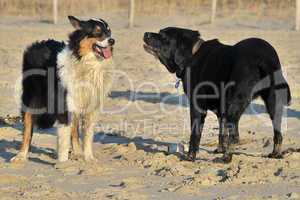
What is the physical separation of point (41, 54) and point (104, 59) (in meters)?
0.90

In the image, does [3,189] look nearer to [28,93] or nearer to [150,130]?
[28,93]

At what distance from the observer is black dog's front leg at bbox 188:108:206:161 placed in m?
9.78

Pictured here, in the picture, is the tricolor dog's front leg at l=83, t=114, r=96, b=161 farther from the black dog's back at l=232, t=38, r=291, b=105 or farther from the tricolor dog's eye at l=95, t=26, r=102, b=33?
the black dog's back at l=232, t=38, r=291, b=105

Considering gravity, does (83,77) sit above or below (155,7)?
below

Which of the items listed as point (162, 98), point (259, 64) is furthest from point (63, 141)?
point (162, 98)

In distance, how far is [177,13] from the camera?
32.2 meters

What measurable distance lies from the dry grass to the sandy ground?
1305cm

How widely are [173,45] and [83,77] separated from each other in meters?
1.19

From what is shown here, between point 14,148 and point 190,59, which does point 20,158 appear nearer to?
point 14,148

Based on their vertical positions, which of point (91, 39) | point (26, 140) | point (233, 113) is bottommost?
point (26, 140)

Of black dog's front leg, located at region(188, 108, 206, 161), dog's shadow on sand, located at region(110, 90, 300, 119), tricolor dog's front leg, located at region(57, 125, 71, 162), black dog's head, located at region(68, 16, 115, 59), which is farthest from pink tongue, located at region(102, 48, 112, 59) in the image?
dog's shadow on sand, located at region(110, 90, 300, 119)

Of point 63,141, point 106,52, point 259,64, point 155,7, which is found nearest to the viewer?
point 259,64

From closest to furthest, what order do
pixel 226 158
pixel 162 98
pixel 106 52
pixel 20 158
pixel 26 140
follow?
pixel 226 158 → pixel 106 52 → pixel 20 158 → pixel 26 140 → pixel 162 98

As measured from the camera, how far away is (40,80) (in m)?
10.0
